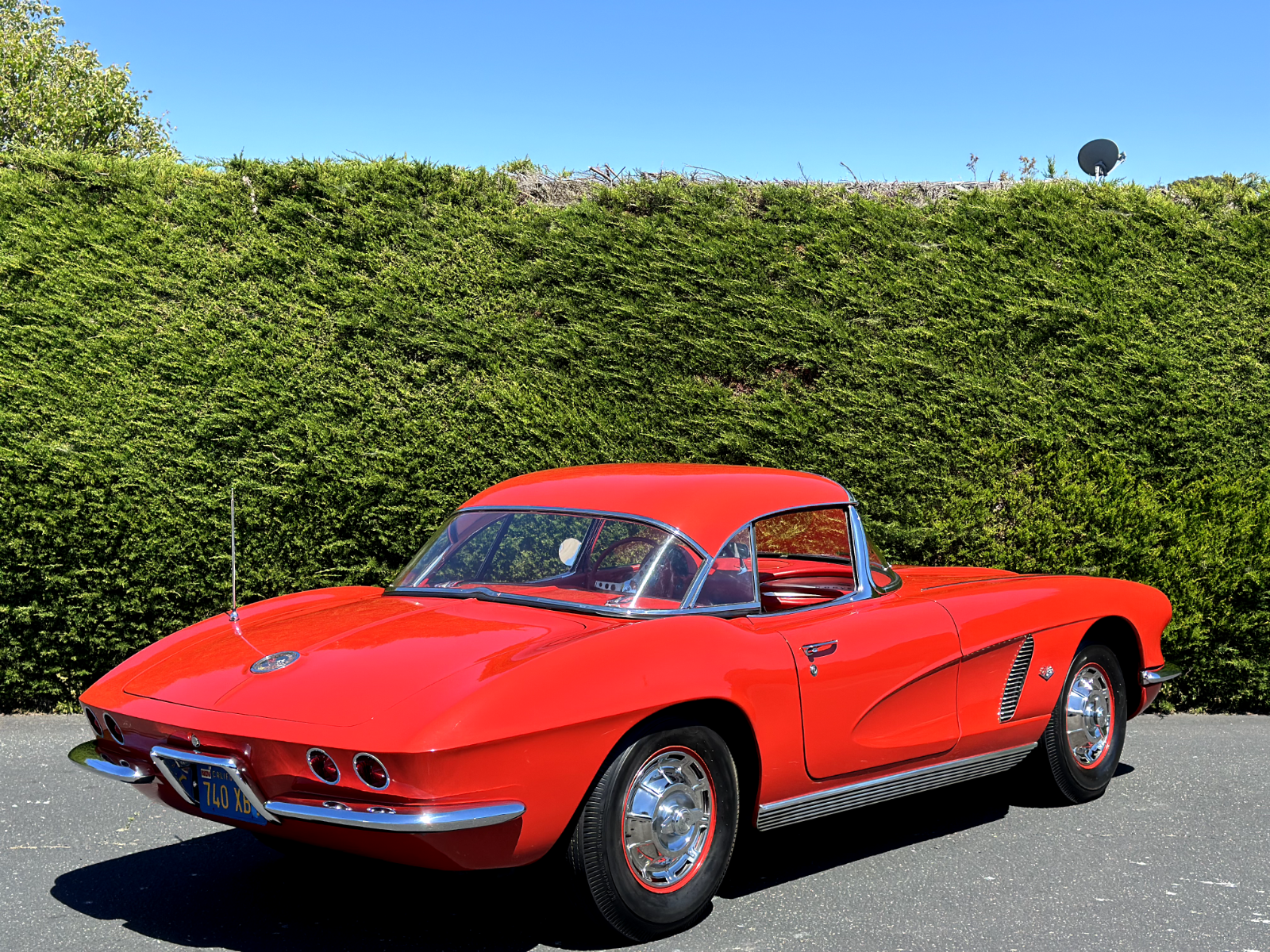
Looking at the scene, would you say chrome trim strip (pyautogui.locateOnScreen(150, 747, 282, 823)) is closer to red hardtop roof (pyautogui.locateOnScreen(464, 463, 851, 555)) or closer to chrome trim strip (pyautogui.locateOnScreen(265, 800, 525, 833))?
chrome trim strip (pyautogui.locateOnScreen(265, 800, 525, 833))

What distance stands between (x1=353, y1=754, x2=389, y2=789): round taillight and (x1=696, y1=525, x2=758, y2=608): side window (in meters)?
1.31

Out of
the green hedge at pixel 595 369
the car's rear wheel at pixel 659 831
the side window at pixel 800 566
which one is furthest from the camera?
the green hedge at pixel 595 369

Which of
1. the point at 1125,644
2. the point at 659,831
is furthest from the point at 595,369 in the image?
the point at 659,831

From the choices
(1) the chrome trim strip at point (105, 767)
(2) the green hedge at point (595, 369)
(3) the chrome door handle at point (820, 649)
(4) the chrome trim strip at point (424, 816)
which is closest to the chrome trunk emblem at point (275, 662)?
(1) the chrome trim strip at point (105, 767)

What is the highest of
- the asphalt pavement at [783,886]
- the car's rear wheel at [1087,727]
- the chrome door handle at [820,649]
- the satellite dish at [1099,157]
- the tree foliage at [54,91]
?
the tree foliage at [54,91]

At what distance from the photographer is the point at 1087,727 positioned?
5270 millimetres

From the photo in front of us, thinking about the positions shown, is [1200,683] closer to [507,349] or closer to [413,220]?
[507,349]

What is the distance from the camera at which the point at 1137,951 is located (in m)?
3.55

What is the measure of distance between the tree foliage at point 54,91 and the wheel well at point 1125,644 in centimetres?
2316

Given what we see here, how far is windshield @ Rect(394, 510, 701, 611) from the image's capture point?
409 centimetres

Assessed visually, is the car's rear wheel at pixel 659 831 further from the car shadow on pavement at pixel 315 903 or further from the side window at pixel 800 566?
the side window at pixel 800 566

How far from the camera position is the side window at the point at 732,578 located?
13.5 ft

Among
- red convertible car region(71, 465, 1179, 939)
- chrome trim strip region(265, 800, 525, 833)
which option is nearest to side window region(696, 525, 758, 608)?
red convertible car region(71, 465, 1179, 939)

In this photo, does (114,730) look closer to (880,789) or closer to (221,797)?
(221,797)
